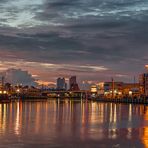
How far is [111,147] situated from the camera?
3014cm

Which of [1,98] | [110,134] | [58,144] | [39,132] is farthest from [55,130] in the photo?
[1,98]

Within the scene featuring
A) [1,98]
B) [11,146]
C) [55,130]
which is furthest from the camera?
[1,98]

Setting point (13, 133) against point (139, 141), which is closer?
point (139, 141)

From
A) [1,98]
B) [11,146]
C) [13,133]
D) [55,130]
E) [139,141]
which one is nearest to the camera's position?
[11,146]

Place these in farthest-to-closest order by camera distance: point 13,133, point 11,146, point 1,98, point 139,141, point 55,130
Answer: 1. point 1,98
2. point 55,130
3. point 13,133
4. point 139,141
5. point 11,146

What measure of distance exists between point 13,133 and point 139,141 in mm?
11176

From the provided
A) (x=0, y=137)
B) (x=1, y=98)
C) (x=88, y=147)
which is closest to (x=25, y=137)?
(x=0, y=137)

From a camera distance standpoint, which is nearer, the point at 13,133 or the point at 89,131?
the point at 13,133

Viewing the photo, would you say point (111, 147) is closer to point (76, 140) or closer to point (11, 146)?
point (76, 140)

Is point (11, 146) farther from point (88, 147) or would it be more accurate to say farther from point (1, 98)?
point (1, 98)

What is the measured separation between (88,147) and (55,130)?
1091 cm

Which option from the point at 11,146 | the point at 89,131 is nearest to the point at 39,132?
the point at 89,131

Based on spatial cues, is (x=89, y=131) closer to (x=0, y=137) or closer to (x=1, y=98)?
(x=0, y=137)

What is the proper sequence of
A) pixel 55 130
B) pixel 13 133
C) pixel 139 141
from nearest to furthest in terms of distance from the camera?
1. pixel 139 141
2. pixel 13 133
3. pixel 55 130
